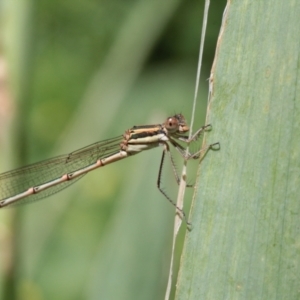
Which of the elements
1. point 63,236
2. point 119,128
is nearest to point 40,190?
point 63,236

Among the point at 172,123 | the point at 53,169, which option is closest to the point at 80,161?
the point at 53,169

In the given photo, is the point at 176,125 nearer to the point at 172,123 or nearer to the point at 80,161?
the point at 172,123

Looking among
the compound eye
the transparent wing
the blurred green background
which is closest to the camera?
the blurred green background

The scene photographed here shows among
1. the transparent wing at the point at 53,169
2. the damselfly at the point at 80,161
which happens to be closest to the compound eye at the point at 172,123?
the damselfly at the point at 80,161

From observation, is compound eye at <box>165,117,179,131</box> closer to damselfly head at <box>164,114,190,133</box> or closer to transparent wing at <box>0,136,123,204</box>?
damselfly head at <box>164,114,190,133</box>

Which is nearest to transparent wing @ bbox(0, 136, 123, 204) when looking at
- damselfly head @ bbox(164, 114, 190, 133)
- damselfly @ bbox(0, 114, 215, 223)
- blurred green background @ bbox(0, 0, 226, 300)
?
damselfly @ bbox(0, 114, 215, 223)

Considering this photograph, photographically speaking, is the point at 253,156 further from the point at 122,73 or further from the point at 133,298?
the point at 122,73

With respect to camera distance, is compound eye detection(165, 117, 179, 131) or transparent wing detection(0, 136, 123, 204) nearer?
compound eye detection(165, 117, 179, 131)
